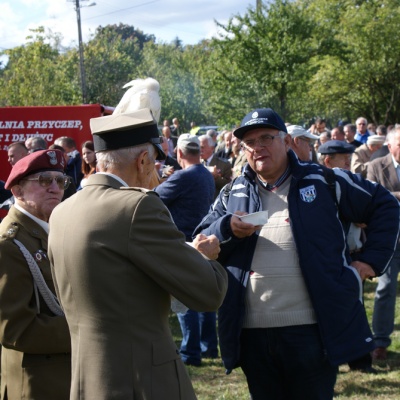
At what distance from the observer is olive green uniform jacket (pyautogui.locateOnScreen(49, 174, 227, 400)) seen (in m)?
2.65

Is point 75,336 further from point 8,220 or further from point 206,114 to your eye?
point 206,114

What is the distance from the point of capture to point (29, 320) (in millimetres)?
3406

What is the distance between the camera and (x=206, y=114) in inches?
1994

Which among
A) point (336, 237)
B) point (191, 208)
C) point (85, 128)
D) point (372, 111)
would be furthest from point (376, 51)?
point (336, 237)

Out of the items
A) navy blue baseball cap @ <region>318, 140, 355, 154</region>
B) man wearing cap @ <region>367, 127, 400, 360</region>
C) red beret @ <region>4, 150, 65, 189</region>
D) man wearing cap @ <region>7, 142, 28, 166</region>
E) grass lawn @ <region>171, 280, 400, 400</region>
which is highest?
man wearing cap @ <region>7, 142, 28, 166</region>

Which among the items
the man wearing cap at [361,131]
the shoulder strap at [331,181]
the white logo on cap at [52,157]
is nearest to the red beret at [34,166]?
the white logo on cap at [52,157]

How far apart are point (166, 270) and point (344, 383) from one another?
4.38m

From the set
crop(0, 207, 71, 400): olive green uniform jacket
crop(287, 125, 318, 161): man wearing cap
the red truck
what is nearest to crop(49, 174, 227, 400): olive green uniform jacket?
crop(0, 207, 71, 400): olive green uniform jacket

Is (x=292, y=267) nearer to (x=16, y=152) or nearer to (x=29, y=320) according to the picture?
(x=29, y=320)

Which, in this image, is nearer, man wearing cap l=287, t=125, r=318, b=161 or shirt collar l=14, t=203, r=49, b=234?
shirt collar l=14, t=203, r=49, b=234

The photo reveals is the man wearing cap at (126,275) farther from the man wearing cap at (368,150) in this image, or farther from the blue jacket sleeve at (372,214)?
the man wearing cap at (368,150)

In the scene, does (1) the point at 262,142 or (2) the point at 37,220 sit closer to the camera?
(2) the point at 37,220

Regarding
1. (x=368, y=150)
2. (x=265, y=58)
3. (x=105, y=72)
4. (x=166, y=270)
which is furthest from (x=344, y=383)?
(x=105, y=72)

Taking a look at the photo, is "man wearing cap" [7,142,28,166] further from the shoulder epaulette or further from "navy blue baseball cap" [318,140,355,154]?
the shoulder epaulette
